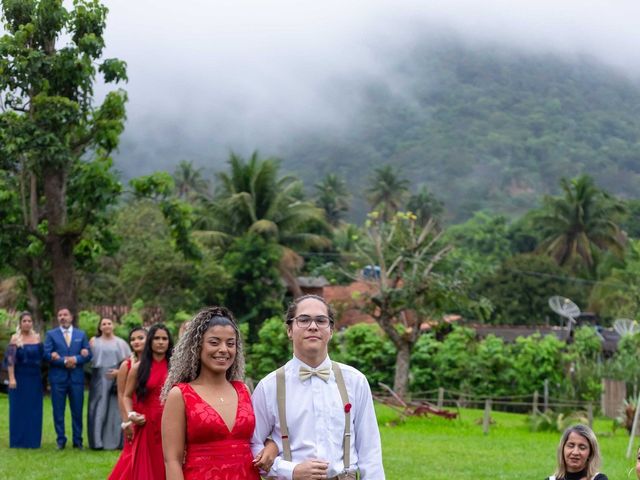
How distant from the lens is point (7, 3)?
21547 mm

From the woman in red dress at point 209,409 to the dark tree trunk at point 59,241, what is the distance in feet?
55.6

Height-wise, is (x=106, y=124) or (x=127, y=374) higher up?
(x=106, y=124)

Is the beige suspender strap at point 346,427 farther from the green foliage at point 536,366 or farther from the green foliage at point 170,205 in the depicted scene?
the green foliage at point 536,366

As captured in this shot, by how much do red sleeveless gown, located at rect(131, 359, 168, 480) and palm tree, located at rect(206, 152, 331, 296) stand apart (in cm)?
3866

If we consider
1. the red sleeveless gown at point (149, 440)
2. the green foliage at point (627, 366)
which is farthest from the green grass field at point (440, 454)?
the green foliage at point (627, 366)

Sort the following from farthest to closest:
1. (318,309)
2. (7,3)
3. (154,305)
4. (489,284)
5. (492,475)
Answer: (489,284) < (154,305) < (7,3) < (492,475) < (318,309)

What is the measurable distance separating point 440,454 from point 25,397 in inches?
241

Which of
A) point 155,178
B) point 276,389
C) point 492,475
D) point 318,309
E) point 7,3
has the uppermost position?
point 7,3

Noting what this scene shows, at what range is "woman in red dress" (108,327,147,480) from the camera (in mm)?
9264

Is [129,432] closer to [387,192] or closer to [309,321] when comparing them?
[309,321]

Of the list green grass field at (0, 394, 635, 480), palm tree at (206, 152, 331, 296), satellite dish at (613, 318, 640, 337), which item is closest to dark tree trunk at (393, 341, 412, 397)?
green grass field at (0, 394, 635, 480)

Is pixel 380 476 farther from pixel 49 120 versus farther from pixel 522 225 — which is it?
pixel 522 225

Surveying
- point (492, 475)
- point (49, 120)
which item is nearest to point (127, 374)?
point (492, 475)

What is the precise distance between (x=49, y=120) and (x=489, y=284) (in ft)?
140
